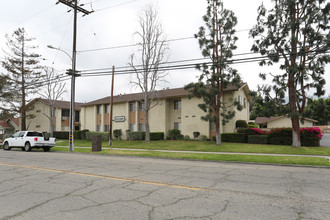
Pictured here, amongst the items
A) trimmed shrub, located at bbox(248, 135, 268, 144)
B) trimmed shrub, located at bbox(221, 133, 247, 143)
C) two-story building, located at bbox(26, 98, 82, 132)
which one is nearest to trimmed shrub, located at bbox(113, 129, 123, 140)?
two-story building, located at bbox(26, 98, 82, 132)

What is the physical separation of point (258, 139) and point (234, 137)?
8.09 feet

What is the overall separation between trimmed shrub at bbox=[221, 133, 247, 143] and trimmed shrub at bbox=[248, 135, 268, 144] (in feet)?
2.26

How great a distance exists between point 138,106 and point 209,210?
29760 mm

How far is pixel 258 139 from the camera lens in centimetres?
2348

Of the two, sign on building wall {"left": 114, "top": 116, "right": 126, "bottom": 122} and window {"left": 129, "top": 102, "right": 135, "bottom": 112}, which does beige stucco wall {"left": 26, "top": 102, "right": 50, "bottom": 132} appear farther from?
window {"left": 129, "top": 102, "right": 135, "bottom": 112}

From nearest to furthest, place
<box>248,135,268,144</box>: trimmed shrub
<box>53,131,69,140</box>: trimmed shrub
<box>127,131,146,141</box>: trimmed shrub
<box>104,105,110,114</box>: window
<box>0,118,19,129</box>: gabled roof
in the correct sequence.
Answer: <box>248,135,268,144</box>: trimmed shrub, <box>127,131,146,141</box>: trimmed shrub, <box>104,105,110,114</box>: window, <box>53,131,69,140</box>: trimmed shrub, <box>0,118,19,129</box>: gabled roof

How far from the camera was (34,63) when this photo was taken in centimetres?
4247

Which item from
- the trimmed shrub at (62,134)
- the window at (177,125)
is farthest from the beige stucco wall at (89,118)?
the window at (177,125)

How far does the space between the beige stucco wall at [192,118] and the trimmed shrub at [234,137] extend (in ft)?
7.75

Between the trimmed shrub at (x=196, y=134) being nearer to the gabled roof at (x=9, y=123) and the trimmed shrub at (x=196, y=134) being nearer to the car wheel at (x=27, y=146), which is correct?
the car wheel at (x=27, y=146)

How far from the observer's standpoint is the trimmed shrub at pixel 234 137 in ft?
80.4

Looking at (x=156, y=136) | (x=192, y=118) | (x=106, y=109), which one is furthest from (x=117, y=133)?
(x=192, y=118)

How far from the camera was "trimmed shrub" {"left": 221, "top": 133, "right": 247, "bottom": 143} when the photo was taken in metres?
24.5

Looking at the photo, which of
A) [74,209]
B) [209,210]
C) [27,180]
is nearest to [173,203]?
[209,210]
